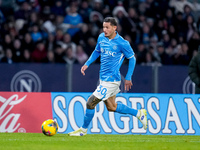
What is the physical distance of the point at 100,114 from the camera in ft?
38.0

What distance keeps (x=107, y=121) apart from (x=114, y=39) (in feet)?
7.27

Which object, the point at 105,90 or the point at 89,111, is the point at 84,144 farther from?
the point at 105,90

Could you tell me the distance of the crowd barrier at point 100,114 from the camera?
11.5m

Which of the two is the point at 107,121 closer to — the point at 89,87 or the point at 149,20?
the point at 89,87

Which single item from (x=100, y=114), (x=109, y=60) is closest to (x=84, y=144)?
(x=109, y=60)

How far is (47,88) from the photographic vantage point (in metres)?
15.9

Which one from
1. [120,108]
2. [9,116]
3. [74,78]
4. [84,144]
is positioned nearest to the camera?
[84,144]

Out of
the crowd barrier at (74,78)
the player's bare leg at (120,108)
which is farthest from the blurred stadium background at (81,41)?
the player's bare leg at (120,108)

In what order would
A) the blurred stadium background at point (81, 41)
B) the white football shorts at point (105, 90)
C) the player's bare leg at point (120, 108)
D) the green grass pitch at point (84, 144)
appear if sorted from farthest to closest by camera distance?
the blurred stadium background at point (81, 41)
the player's bare leg at point (120, 108)
the white football shorts at point (105, 90)
the green grass pitch at point (84, 144)

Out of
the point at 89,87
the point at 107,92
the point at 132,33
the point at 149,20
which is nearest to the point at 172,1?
the point at 149,20

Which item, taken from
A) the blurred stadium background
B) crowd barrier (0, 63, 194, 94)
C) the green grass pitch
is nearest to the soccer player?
the green grass pitch

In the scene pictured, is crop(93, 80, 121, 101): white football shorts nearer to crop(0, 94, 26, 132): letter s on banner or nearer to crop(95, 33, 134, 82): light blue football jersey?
crop(95, 33, 134, 82): light blue football jersey

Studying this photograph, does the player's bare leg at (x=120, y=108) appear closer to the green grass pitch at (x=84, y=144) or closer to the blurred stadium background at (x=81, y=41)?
the green grass pitch at (x=84, y=144)

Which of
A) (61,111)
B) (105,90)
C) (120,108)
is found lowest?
(61,111)
